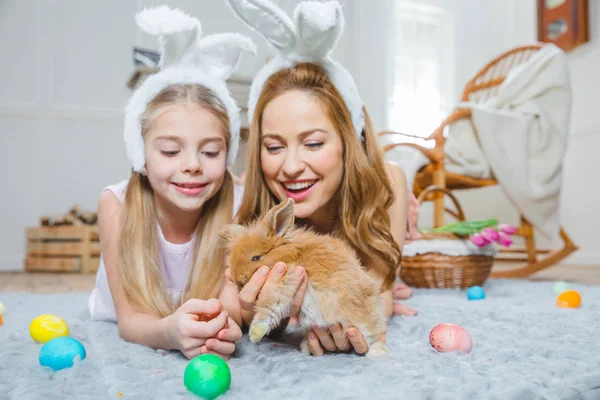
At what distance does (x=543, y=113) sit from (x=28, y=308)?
2.86 meters

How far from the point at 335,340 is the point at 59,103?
3.77 m

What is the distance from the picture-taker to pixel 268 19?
1.23 m

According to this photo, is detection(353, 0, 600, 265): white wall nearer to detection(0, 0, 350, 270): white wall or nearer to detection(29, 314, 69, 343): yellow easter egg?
detection(0, 0, 350, 270): white wall

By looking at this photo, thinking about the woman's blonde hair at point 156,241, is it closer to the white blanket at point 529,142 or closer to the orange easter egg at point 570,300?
the orange easter egg at point 570,300

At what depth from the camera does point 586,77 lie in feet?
11.5

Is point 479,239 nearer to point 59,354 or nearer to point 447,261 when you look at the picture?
point 447,261

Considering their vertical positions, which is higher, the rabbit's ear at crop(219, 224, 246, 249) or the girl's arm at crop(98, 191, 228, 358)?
the rabbit's ear at crop(219, 224, 246, 249)

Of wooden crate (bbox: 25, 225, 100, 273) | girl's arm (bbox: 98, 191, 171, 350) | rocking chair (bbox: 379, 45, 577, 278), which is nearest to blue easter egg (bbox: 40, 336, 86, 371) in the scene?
girl's arm (bbox: 98, 191, 171, 350)

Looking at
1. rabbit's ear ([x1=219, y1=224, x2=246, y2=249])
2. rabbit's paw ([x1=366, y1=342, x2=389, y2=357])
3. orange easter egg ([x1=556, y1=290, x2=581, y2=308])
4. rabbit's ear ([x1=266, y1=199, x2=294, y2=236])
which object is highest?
rabbit's ear ([x1=266, y1=199, x2=294, y2=236])

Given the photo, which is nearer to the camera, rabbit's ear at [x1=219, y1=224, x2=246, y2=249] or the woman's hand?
the woman's hand

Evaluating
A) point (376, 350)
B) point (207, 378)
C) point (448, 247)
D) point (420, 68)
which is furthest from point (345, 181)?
point (420, 68)

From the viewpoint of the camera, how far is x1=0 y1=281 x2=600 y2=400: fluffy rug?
775 mm

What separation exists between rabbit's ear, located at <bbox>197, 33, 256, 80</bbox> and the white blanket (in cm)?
169

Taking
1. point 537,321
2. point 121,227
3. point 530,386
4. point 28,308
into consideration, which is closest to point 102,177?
point 28,308
